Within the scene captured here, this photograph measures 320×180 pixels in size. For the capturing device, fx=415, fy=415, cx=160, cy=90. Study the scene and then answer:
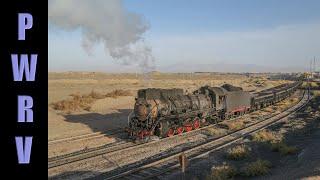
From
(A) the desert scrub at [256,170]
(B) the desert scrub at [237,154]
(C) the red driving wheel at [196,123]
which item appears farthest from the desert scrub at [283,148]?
(C) the red driving wheel at [196,123]

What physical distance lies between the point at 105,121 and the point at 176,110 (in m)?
9.10

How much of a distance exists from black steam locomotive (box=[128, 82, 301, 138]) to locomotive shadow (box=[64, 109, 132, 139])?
6.99ft

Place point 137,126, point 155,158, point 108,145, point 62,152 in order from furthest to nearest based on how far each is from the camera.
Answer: point 137,126
point 108,145
point 62,152
point 155,158

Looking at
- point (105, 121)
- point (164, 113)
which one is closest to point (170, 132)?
point (164, 113)

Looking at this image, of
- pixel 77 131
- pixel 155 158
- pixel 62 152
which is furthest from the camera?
pixel 77 131

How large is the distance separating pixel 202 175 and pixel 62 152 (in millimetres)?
8063

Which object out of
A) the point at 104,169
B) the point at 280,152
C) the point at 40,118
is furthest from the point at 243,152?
the point at 40,118

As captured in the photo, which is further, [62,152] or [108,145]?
[108,145]

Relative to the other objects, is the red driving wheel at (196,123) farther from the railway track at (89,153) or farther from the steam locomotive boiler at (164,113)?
the railway track at (89,153)

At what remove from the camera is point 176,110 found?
26.0m

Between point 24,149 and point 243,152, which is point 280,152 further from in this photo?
point 24,149

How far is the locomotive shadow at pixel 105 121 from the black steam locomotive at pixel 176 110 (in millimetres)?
2130

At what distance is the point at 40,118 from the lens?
6.13m

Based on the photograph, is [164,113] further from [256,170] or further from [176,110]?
[256,170]
